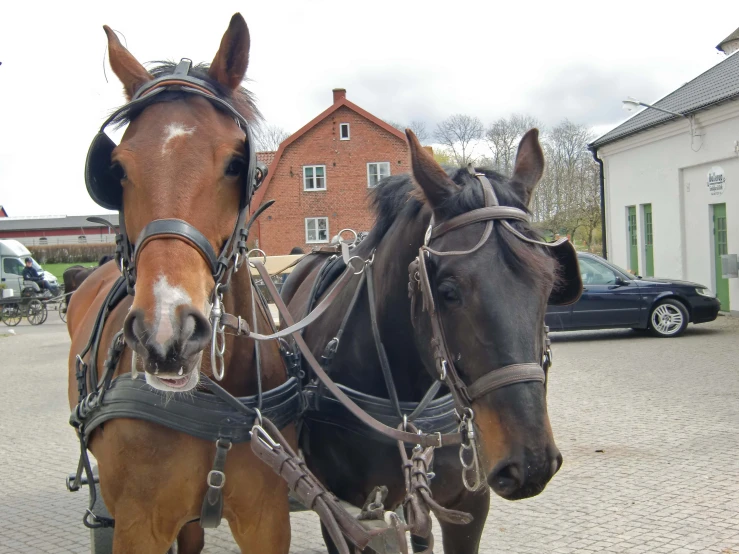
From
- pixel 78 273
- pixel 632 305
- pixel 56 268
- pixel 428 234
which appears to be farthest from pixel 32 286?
pixel 428 234

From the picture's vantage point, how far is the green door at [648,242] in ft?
70.2

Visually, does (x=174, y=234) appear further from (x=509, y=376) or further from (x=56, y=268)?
(x=56, y=268)

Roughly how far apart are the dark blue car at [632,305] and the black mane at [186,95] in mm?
12477

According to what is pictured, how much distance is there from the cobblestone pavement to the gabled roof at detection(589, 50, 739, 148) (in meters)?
8.18

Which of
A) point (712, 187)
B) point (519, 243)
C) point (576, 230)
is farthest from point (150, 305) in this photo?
point (576, 230)

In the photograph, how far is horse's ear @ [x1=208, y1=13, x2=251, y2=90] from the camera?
8.05 feet

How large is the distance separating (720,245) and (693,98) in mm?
4342

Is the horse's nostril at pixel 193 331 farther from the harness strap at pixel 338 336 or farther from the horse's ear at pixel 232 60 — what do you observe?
the harness strap at pixel 338 336

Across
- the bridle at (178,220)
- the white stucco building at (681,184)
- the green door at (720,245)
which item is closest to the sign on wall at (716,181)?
the white stucco building at (681,184)

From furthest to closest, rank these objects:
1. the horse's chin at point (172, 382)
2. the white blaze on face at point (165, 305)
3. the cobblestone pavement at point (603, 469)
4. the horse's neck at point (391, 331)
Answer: the cobblestone pavement at point (603, 469) < the horse's neck at point (391, 331) < the horse's chin at point (172, 382) < the white blaze on face at point (165, 305)

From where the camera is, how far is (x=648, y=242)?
21.6 metres

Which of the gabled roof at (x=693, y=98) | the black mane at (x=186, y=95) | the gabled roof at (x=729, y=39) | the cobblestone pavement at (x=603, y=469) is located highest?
the gabled roof at (x=729, y=39)

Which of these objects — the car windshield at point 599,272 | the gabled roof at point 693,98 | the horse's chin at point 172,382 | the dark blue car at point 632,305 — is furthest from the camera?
the gabled roof at point 693,98

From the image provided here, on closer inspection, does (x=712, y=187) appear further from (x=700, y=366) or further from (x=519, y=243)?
(x=519, y=243)
